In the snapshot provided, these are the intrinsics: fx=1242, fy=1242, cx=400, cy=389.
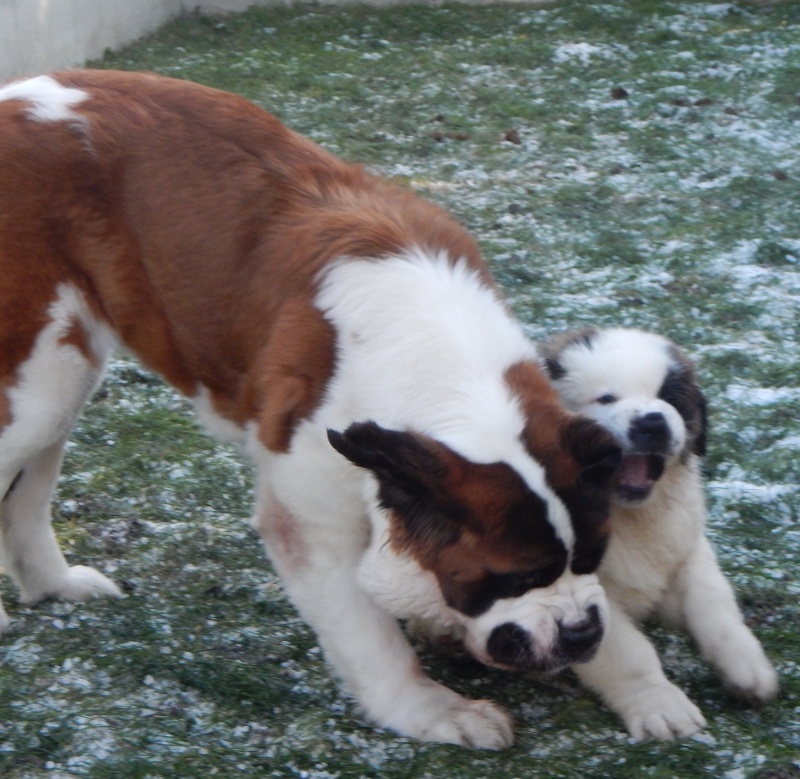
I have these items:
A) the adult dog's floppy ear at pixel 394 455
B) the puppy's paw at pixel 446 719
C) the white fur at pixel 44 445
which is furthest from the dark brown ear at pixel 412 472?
the white fur at pixel 44 445

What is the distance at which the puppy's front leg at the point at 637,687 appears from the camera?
3488 millimetres

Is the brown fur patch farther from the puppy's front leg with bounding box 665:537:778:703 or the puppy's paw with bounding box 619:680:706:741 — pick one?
the puppy's paw with bounding box 619:680:706:741

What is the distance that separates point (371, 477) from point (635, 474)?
0.96 m

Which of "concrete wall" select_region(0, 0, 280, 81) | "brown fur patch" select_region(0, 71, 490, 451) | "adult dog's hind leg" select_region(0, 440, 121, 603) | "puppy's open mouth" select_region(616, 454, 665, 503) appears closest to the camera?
"brown fur patch" select_region(0, 71, 490, 451)

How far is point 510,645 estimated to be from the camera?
10.5 feet

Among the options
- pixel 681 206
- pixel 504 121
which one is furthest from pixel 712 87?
pixel 681 206

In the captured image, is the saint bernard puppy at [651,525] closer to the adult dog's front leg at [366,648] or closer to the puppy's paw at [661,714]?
the puppy's paw at [661,714]

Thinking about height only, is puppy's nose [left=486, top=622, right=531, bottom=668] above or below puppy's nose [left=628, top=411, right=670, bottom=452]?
below

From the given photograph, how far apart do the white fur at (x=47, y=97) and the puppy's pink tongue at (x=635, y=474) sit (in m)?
2.03

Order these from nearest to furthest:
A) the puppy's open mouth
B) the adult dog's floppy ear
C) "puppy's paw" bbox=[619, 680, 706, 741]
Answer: the adult dog's floppy ear → "puppy's paw" bbox=[619, 680, 706, 741] → the puppy's open mouth

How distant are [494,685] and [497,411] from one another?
1.09 m

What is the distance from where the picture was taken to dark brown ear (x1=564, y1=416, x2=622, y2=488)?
317cm

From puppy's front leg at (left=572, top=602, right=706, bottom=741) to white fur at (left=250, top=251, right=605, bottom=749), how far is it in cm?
33

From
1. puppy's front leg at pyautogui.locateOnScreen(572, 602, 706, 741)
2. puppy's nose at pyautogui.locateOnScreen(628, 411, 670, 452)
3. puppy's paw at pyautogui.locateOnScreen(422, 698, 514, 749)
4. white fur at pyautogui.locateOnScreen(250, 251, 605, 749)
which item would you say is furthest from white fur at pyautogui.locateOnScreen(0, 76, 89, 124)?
puppy's front leg at pyautogui.locateOnScreen(572, 602, 706, 741)
